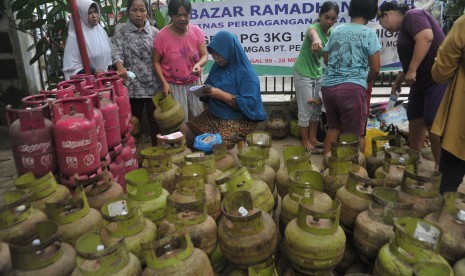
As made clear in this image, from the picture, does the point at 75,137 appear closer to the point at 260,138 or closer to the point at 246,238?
the point at 246,238

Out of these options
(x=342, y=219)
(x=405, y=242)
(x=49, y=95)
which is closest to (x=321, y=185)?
(x=342, y=219)

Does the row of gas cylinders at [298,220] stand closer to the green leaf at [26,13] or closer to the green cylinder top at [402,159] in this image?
→ the green cylinder top at [402,159]

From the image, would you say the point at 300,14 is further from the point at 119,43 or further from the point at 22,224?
the point at 22,224

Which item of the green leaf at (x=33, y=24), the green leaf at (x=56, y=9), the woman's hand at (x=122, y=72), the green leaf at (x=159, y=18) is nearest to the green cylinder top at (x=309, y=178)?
the woman's hand at (x=122, y=72)

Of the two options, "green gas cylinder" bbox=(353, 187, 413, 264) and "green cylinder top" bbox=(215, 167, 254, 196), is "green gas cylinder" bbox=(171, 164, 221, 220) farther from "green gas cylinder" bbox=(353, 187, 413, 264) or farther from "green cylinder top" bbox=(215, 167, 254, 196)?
"green gas cylinder" bbox=(353, 187, 413, 264)

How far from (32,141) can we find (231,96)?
1719mm

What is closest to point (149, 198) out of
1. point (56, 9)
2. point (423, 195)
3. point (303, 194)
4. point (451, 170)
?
point (303, 194)

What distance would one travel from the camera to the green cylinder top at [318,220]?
1744 mm

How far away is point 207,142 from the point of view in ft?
10.4

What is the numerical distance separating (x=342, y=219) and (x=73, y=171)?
5.59ft

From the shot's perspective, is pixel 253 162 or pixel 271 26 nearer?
pixel 253 162

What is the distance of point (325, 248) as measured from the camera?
5.63 ft

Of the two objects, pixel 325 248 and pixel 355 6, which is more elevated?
pixel 355 6

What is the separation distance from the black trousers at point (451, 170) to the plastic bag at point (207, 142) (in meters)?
1.66
